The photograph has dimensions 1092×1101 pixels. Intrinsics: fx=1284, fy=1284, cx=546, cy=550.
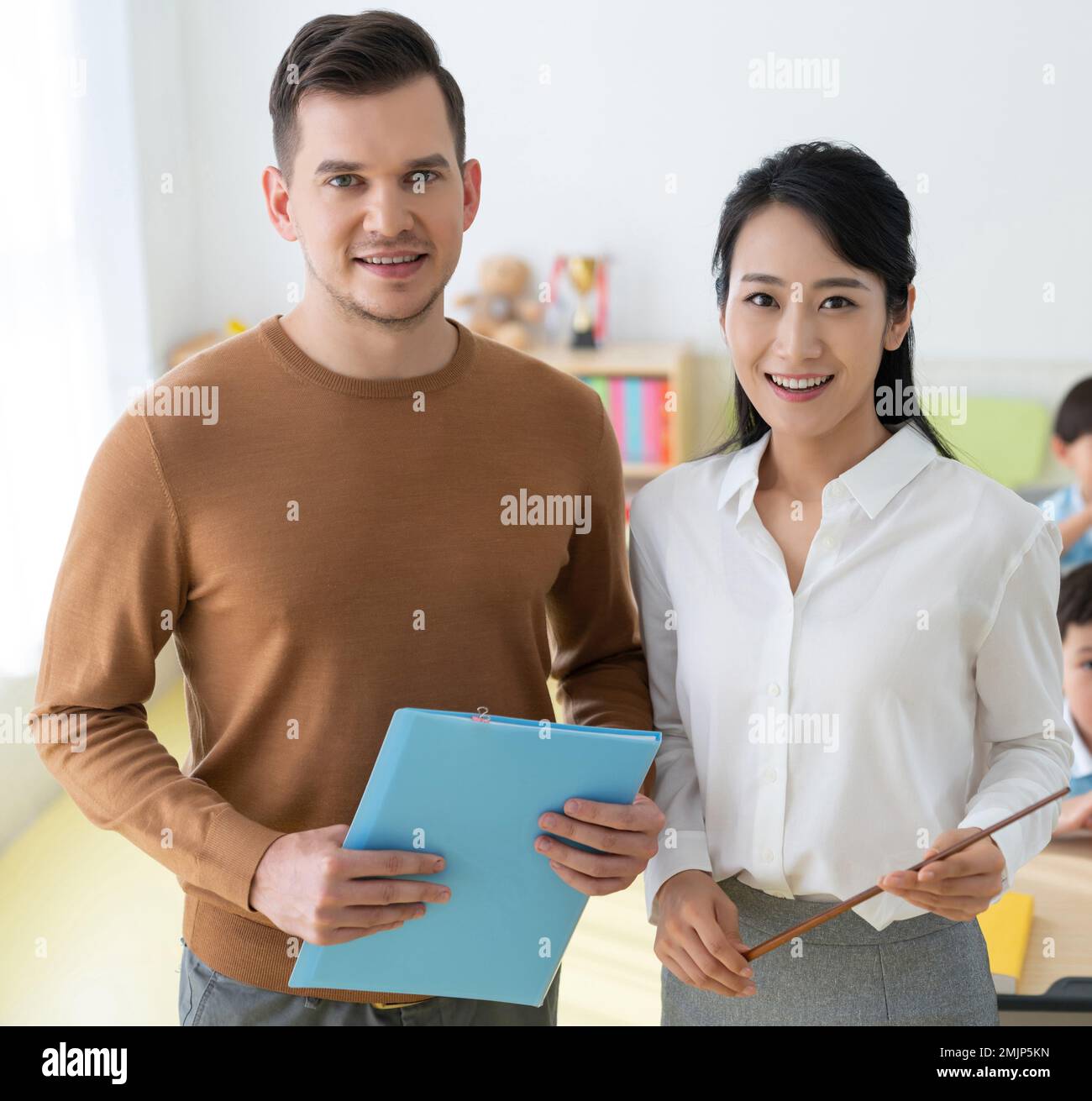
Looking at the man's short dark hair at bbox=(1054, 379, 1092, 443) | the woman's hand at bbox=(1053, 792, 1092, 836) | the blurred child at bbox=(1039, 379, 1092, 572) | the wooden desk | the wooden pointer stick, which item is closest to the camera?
the wooden pointer stick

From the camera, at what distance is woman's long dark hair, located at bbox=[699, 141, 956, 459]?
1325 millimetres

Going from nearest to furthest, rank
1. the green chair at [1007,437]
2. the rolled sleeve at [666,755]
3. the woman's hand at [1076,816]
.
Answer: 1. the rolled sleeve at [666,755]
2. the woman's hand at [1076,816]
3. the green chair at [1007,437]

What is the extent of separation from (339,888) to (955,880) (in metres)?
0.59

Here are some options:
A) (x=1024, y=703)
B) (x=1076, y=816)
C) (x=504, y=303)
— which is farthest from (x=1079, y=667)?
(x=504, y=303)

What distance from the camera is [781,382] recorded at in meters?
1.36

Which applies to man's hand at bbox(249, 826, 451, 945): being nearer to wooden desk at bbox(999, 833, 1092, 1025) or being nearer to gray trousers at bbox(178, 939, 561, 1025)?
gray trousers at bbox(178, 939, 561, 1025)

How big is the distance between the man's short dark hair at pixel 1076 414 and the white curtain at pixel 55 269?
300cm

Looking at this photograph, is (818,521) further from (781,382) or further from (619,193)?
(619,193)

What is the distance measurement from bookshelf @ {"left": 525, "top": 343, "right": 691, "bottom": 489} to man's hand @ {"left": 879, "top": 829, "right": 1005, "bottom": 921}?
3.32 metres

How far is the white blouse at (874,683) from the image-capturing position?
51.6 inches

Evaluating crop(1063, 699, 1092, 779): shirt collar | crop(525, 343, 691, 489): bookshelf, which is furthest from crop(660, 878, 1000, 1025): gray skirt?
crop(525, 343, 691, 489): bookshelf

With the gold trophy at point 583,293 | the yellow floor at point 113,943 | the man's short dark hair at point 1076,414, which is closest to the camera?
the yellow floor at point 113,943

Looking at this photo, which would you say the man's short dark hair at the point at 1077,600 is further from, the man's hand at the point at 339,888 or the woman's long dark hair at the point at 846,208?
the man's hand at the point at 339,888

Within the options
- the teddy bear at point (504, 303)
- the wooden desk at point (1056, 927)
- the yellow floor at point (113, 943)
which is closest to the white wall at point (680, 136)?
the teddy bear at point (504, 303)
